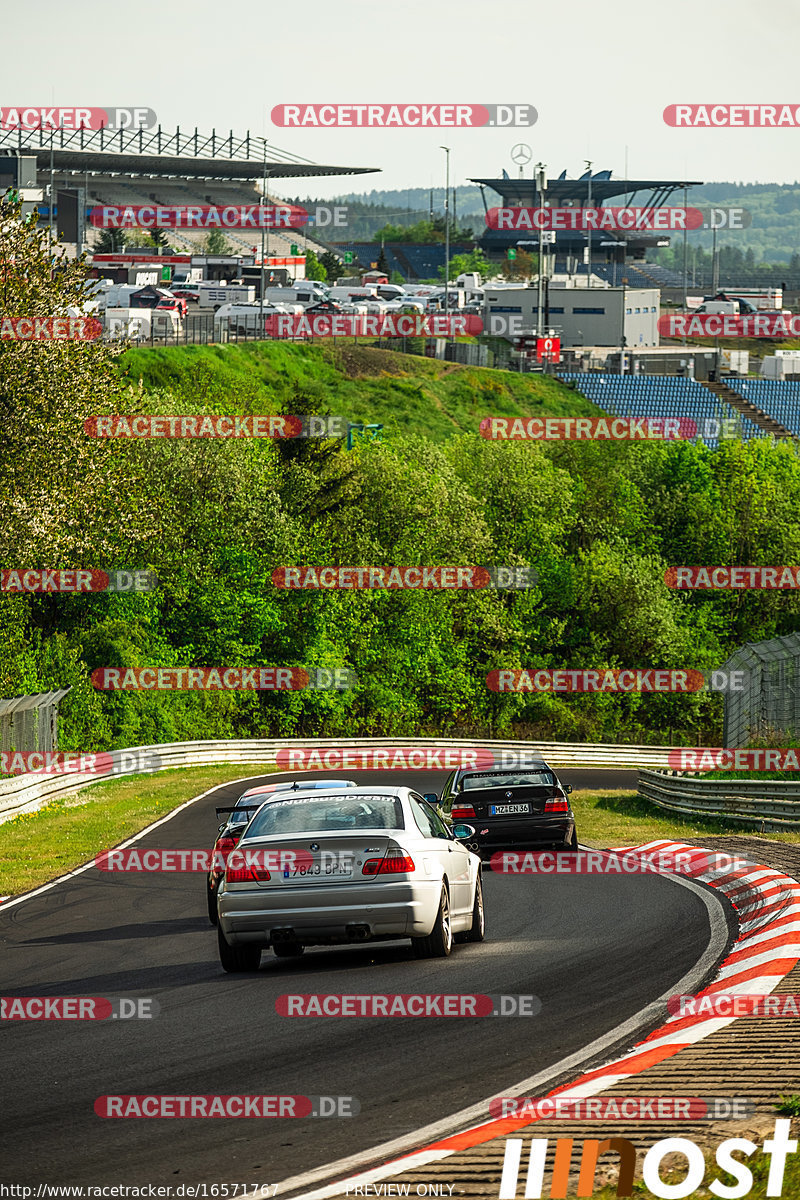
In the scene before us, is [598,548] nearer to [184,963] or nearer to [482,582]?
[482,582]

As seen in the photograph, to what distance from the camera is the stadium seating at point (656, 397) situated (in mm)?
98625

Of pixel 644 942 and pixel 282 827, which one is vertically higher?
pixel 282 827

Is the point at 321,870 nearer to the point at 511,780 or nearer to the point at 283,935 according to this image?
the point at 283,935

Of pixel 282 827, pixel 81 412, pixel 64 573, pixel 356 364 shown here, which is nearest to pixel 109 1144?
pixel 282 827

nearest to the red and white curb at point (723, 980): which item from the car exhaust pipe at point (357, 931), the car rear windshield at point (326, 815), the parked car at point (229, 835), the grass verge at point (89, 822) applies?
the car exhaust pipe at point (357, 931)

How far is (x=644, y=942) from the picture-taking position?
12.4 metres

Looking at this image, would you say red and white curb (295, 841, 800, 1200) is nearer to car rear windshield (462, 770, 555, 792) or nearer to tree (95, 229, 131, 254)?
car rear windshield (462, 770, 555, 792)

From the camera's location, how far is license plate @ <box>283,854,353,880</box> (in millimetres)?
11102

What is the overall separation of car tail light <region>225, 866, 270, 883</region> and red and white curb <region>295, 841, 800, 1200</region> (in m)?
3.14

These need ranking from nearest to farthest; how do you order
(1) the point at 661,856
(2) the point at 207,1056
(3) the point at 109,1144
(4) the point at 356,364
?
(3) the point at 109,1144, (2) the point at 207,1056, (1) the point at 661,856, (4) the point at 356,364

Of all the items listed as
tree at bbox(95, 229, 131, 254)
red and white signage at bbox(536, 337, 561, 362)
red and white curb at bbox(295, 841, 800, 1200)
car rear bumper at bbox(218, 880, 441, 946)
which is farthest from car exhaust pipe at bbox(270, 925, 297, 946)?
tree at bbox(95, 229, 131, 254)

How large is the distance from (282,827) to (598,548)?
199ft

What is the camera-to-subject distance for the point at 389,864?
11.1 metres

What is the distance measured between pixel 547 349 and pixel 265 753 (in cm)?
6414
